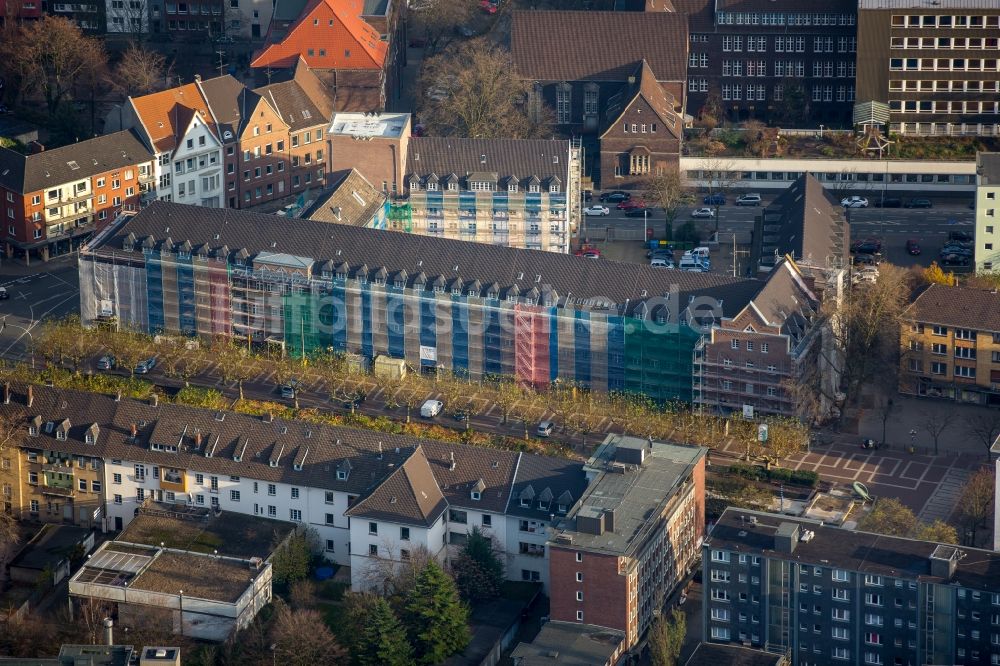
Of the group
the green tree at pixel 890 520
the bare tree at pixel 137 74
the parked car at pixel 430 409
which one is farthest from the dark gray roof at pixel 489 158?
the green tree at pixel 890 520

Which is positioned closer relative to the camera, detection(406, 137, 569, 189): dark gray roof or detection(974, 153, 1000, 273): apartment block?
detection(974, 153, 1000, 273): apartment block

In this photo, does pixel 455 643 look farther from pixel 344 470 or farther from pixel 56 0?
pixel 56 0

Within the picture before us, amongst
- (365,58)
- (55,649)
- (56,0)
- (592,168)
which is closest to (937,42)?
(592,168)

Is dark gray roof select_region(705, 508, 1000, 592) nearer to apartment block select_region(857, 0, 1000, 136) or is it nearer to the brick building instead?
apartment block select_region(857, 0, 1000, 136)

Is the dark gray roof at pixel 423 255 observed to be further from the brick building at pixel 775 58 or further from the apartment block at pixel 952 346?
the brick building at pixel 775 58

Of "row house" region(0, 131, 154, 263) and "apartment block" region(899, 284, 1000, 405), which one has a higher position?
"row house" region(0, 131, 154, 263)

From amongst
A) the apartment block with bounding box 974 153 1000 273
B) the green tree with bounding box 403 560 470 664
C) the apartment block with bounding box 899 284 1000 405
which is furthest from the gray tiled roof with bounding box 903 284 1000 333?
the green tree with bounding box 403 560 470 664
